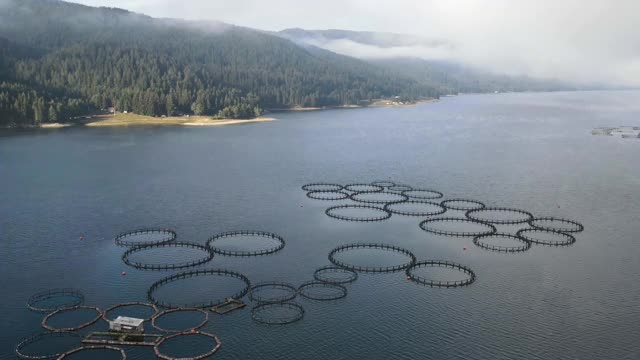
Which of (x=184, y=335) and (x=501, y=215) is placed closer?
(x=184, y=335)

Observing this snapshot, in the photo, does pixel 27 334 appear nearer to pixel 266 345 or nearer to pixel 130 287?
pixel 130 287

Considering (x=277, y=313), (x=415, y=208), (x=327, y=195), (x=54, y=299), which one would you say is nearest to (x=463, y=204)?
(x=415, y=208)

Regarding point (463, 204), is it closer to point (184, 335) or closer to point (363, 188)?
point (363, 188)

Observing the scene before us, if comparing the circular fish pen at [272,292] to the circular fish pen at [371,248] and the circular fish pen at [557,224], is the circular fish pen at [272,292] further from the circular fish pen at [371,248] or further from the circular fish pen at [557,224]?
the circular fish pen at [557,224]

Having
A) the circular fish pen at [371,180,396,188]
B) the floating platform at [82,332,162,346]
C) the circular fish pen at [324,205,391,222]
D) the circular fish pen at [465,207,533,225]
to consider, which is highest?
the circular fish pen at [371,180,396,188]

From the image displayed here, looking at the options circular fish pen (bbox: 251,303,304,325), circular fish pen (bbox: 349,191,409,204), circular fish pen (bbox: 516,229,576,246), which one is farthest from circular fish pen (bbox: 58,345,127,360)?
circular fish pen (bbox: 349,191,409,204)

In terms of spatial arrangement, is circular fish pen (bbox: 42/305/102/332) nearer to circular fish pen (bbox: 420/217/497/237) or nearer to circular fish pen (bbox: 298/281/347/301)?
circular fish pen (bbox: 298/281/347/301)
